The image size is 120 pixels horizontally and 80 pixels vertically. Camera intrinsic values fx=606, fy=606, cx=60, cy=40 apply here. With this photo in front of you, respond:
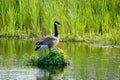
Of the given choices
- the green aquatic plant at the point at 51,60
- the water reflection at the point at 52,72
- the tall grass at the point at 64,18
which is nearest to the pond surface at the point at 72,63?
the water reflection at the point at 52,72

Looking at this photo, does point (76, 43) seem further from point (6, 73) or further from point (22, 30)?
point (6, 73)

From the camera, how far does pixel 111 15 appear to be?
21.0 metres

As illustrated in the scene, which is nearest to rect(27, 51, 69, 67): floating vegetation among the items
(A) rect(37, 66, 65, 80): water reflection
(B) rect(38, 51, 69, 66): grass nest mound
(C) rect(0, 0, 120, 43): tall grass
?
(B) rect(38, 51, 69, 66): grass nest mound

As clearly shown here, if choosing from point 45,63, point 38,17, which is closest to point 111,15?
point 38,17

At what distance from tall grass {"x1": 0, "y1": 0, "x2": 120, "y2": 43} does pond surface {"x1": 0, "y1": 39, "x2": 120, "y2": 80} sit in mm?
1087

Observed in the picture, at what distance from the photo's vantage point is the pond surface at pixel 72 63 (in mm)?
13250

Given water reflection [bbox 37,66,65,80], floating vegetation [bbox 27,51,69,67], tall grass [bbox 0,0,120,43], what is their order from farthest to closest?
tall grass [bbox 0,0,120,43] < floating vegetation [bbox 27,51,69,67] < water reflection [bbox 37,66,65,80]

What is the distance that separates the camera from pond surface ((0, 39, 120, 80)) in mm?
13250

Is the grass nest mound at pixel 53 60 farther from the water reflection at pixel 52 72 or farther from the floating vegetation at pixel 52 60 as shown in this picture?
the water reflection at pixel 52 72

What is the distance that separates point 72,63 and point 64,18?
17.4ft

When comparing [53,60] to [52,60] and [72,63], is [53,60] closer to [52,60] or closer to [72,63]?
[52,60]

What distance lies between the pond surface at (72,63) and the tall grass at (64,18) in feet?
3.57

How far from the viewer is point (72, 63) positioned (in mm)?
14922

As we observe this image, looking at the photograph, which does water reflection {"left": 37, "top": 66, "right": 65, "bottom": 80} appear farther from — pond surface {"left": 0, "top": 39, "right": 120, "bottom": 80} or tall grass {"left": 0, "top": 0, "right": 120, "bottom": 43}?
tall grass {"left": 0, "top": 0, "right": 120, "bottom": 43}
